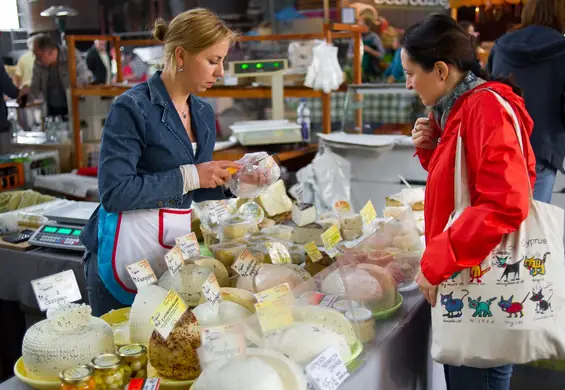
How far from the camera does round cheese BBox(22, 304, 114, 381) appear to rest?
1379 millimetres

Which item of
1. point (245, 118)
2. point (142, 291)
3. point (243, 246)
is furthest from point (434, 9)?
point (142, 291)

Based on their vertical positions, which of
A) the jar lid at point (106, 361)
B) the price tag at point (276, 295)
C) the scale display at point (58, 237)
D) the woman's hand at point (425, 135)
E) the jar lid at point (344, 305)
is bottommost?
the scale display at point (58, 237)

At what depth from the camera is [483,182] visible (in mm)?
1544

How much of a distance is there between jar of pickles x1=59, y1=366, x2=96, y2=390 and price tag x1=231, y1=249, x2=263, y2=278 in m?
0.68

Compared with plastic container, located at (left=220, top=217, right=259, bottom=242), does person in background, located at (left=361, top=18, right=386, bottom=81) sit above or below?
above

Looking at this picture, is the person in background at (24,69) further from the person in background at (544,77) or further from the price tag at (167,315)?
the price tag at (167,315)

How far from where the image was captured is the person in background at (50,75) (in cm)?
624

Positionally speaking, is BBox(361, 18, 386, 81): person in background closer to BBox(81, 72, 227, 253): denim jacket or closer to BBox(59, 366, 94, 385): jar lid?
BBox(81, 72, 227, 253): denim jacket

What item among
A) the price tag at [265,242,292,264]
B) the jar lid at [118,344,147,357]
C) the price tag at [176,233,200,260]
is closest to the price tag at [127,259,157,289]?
the price tag at [176,233,200,260]

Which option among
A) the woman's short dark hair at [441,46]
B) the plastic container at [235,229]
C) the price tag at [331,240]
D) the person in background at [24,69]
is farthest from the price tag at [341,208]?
the person in background at [24,69]

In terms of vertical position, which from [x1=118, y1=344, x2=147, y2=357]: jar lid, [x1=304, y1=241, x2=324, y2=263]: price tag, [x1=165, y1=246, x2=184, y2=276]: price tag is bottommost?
[x1=304, y1=241, x2=324, y2=263]: price tag

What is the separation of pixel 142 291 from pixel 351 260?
0.69 metres

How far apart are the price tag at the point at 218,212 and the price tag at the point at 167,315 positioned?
121cm

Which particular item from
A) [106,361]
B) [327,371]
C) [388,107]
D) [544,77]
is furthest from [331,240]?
[388,107]
